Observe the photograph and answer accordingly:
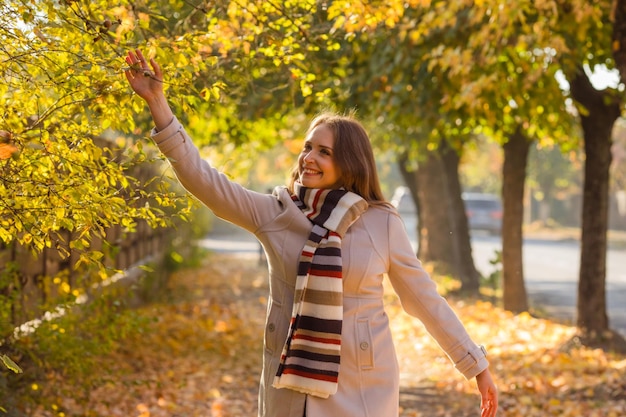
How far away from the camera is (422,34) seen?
10.2 meters

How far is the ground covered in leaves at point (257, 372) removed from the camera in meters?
7.28

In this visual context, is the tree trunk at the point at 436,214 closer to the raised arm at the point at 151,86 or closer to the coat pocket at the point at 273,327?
the coat pocket at the point at 273,327

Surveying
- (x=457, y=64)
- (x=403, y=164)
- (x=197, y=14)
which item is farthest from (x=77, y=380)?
(x=403, y=164)

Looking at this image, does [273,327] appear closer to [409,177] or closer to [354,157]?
[354,157]

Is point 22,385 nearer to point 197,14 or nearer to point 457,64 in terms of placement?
point 197,14

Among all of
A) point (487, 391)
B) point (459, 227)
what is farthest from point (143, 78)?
point (459, 227)

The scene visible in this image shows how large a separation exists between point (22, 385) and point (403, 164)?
1605 centimetres

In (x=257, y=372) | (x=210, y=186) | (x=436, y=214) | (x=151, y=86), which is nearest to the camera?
(x=151, y=86)

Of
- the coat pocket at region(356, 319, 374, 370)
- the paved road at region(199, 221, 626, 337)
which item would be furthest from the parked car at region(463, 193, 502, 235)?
the coat pocket at region(356, 319, 374, 370)

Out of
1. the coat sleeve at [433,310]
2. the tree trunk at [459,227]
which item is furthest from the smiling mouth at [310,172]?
the tree trunk at [459,227]

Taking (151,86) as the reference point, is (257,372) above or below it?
below

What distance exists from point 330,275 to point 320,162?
468 mm

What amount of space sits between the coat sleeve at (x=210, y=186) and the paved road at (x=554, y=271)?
1020 centimetres

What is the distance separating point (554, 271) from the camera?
23188 mm
